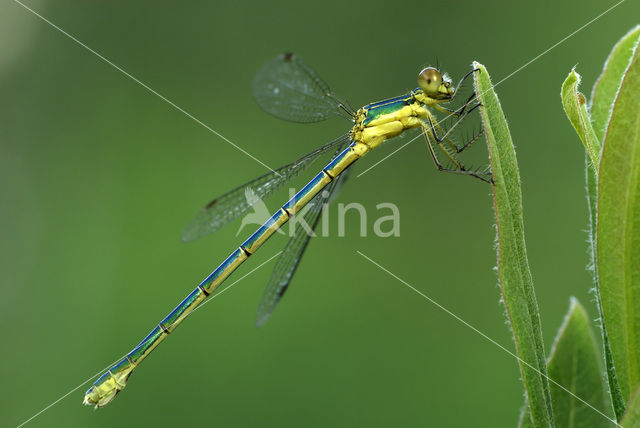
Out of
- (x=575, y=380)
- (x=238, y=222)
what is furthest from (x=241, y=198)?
(x=575, y=380)

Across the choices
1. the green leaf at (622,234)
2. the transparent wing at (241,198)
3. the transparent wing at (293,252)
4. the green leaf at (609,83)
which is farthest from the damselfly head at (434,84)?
the green leaf at (622,234)

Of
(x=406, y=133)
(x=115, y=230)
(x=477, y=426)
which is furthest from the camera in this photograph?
(x=115, y=230)

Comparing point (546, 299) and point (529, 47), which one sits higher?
point (529, 47)

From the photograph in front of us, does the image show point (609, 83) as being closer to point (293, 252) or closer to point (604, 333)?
point (604, 333)

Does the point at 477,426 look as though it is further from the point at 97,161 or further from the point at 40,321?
the point at 97,161

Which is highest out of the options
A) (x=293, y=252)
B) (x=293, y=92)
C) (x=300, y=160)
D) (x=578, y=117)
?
(x=293, y=92)

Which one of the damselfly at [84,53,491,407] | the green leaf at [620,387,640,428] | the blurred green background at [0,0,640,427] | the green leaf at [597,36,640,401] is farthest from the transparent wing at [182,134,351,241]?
the green leaf at [620,387,640,428]

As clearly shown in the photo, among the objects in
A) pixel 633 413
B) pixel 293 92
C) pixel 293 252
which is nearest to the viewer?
pixel 633 413

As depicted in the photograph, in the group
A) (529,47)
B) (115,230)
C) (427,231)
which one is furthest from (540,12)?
(115,230)
